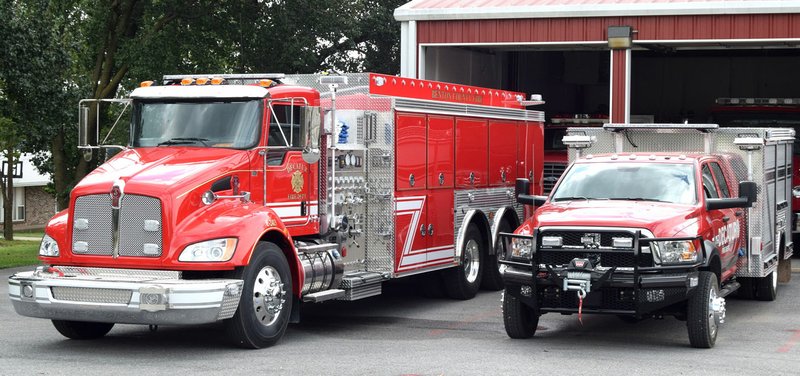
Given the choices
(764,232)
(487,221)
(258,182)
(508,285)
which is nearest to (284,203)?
(258,182)

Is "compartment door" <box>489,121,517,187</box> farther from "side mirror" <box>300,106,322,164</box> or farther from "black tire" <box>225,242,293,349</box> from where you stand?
"black tire" <box>225,242,293,349</box>

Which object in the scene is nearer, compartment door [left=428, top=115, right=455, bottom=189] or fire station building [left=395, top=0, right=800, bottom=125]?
compartment door [left=428, top=115, right=455, bottom=189]

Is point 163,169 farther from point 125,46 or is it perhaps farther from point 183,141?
point 125,46

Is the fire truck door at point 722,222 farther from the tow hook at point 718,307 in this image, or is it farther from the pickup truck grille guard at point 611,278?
the pickup truck grille guard at point 611,278

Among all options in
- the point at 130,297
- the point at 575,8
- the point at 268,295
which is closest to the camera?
the point at 130,297

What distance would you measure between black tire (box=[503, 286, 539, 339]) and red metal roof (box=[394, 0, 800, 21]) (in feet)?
35.5

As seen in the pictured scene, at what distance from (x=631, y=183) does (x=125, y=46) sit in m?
17.4

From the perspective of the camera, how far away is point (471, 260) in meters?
16.9

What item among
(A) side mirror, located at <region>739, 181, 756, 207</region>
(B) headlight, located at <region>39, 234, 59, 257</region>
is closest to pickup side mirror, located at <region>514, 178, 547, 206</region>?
(A) side mirror, located at <region>739, 181, 756, 207</region>

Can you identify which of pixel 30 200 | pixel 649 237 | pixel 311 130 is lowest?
pixel 30 200

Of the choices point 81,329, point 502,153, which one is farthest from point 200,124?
point 502,153

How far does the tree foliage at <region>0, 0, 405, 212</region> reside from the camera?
22.7m

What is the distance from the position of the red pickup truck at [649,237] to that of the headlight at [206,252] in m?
2.85

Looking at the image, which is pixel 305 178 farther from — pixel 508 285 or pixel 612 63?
pixel 612 63
